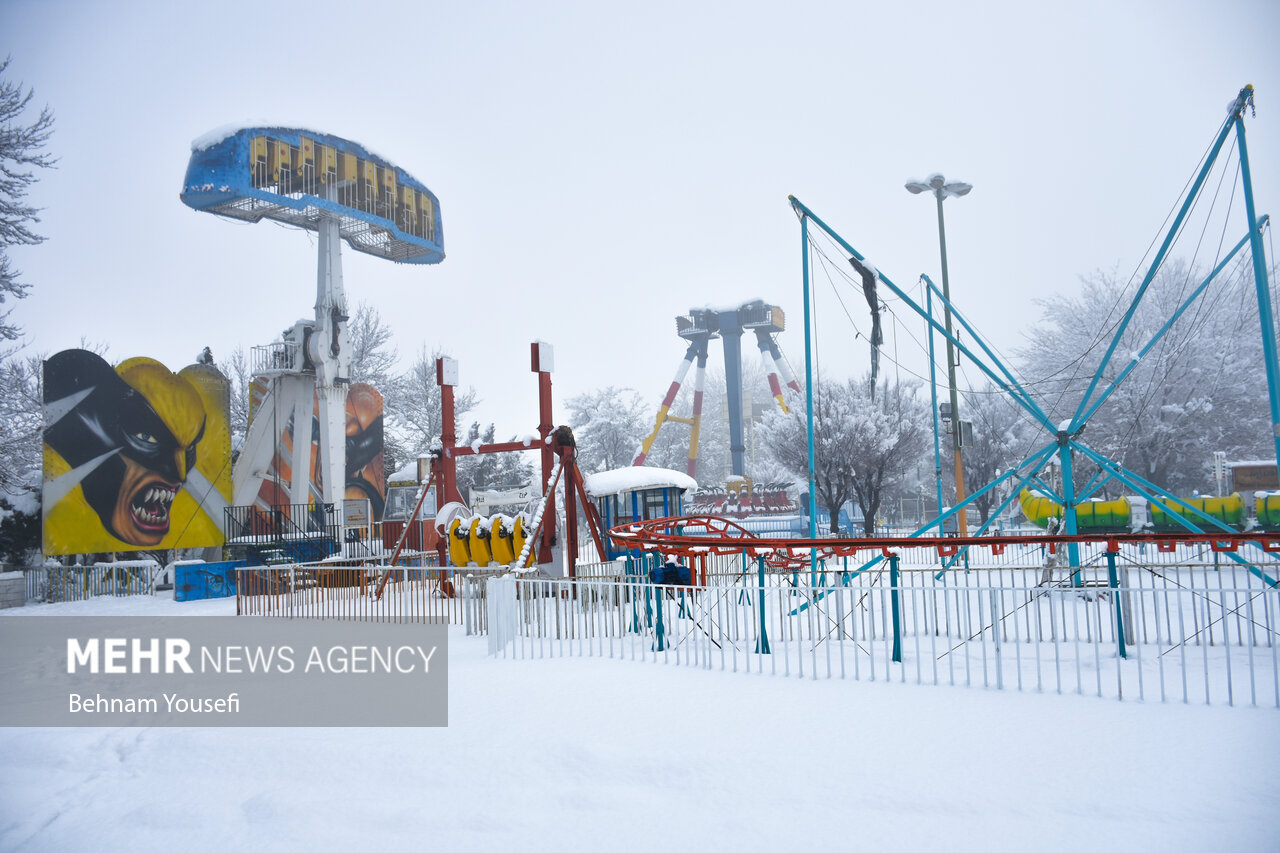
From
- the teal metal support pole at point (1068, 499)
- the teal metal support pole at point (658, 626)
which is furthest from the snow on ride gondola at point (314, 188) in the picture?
the teal metal support pole at point (1068, 499)

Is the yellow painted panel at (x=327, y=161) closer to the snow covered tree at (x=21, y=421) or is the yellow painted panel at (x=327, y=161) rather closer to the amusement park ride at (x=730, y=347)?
the snow covered tree at (x=21, y=421)

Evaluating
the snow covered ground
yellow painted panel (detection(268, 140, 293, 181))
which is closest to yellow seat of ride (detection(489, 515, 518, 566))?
the snow covered ground

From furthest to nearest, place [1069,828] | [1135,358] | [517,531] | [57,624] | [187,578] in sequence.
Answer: [187,578] < [517,531] < [57,624] < [1135,358] < [1069,828]

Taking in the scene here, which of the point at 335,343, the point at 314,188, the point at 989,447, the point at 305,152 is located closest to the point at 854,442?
the point at 989,447

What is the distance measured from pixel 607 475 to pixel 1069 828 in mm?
16075

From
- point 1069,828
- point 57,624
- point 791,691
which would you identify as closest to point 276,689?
point 791,691

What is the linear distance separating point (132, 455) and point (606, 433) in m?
30.6

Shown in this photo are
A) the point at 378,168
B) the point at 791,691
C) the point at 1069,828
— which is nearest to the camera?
the point at 1069,828

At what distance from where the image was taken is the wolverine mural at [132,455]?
2164 centimetres

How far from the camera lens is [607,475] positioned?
2045cm

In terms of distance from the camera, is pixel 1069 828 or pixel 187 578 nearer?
pixel 1069 828

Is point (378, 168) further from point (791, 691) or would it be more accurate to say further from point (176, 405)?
point (791, 691)

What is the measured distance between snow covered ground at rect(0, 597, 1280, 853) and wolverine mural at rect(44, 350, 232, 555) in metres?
16.7

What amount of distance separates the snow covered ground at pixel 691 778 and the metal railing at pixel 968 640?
0.53 metres
